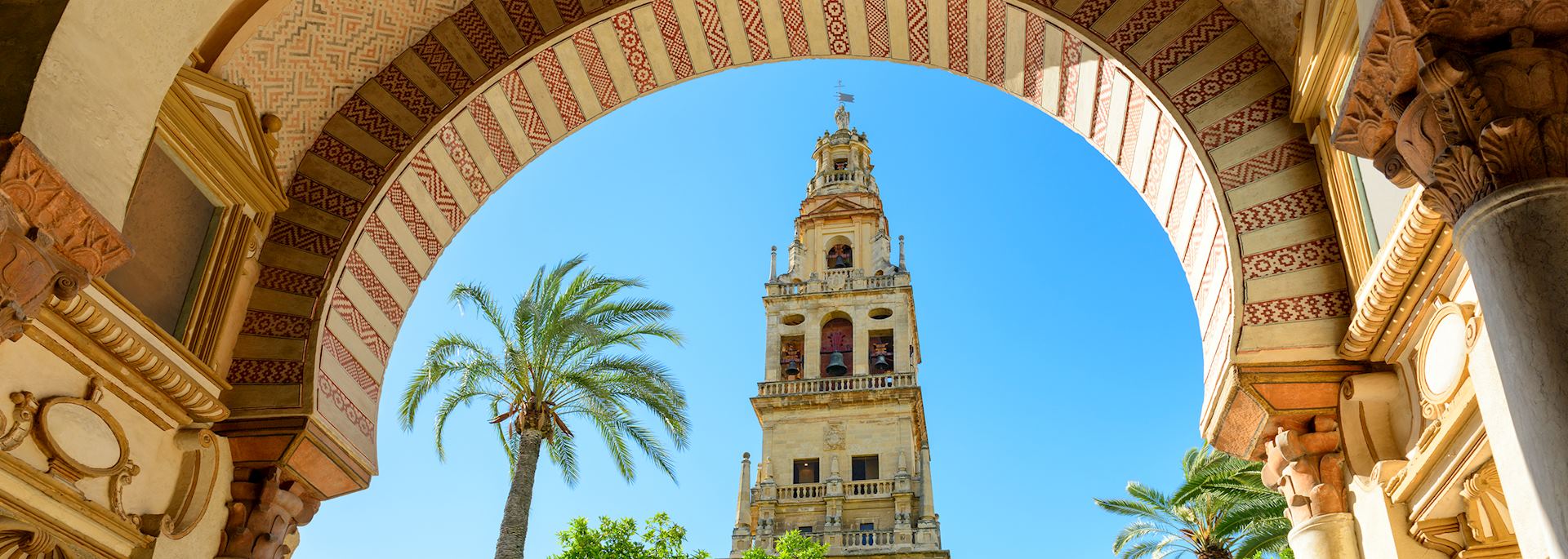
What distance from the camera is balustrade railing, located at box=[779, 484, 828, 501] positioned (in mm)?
35094

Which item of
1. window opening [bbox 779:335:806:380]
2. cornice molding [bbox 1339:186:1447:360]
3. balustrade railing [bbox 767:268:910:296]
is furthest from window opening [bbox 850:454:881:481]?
cornice molding [bbox 1339:186:1447:360]

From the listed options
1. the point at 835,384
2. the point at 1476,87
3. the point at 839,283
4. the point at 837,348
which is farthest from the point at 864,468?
the point at 1476,87

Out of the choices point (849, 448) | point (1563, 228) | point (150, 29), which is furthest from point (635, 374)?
point (849, 448)

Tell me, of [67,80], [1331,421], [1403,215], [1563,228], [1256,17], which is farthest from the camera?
[1256,17]

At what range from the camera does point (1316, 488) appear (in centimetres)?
557

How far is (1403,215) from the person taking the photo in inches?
188

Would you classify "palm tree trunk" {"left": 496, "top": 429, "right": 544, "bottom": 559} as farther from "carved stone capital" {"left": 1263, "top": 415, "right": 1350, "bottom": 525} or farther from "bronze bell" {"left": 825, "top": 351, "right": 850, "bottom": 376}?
"bronze bell" {"left": 825, "top": 351, "right": 850, "bottom": 376}

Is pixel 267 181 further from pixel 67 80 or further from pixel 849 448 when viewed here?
pixel 849 448

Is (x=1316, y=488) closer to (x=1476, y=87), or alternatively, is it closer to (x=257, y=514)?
(x=1476, y=87)

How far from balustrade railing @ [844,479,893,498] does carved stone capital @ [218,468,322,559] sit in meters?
29.2

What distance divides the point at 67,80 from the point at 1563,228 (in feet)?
14.8

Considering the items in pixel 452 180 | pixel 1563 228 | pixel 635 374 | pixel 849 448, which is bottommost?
pixel 1563 228

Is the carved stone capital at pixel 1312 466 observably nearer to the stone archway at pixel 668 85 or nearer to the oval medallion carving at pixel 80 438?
the stone archway at pixel 668 85

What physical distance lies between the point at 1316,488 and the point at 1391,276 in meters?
1.12
